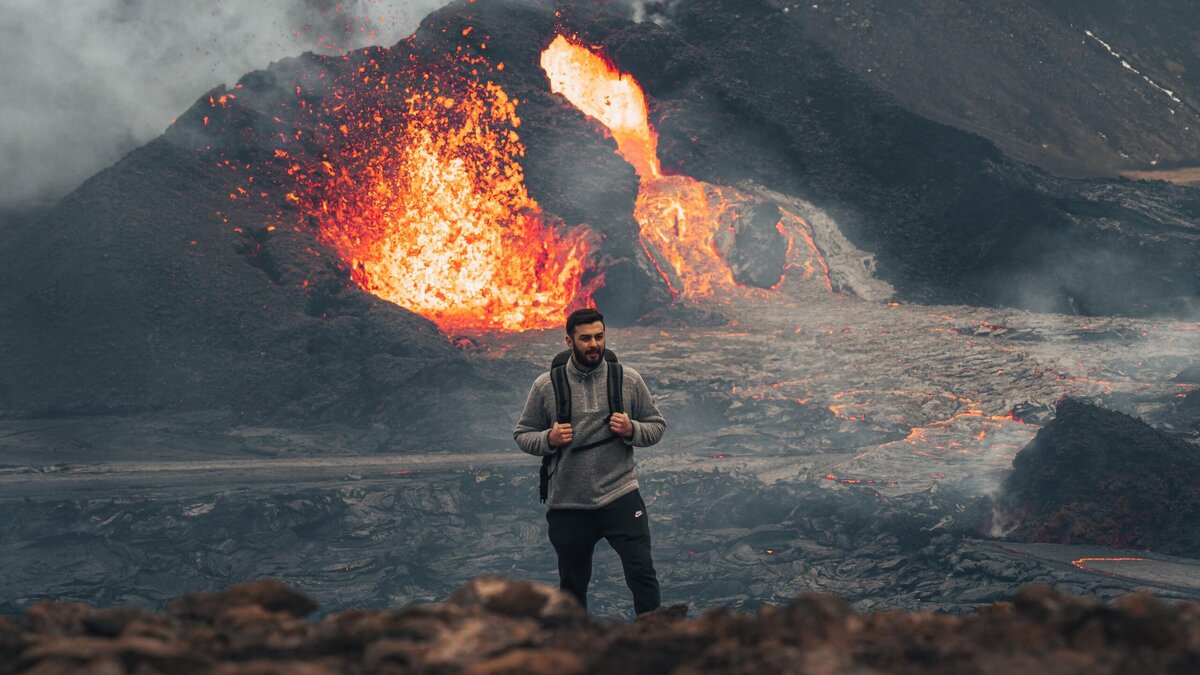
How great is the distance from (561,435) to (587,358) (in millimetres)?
378

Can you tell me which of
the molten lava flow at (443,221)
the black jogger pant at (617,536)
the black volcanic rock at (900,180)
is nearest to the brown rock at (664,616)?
the black jogger pant at (617,536)

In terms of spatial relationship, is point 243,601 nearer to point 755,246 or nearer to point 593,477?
point 593,477

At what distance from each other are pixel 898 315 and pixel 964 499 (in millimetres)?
11322

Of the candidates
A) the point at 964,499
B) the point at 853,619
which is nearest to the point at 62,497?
the point at 964,499

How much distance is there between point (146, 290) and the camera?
816 inches

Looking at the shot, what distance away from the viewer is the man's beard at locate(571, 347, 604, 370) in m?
4.97

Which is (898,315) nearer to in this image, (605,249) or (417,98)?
(605,249)

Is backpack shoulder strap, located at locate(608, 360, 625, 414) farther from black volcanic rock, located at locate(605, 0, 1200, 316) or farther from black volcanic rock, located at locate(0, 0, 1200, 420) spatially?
black volcanic rock, located at locate(605, 0, 1200, 316)

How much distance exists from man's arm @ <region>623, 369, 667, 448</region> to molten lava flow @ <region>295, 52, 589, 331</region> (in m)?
18.6

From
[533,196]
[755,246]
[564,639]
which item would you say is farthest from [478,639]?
[755,246]

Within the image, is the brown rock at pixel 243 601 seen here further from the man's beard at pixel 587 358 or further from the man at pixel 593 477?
the man's beard at pixel 587 358

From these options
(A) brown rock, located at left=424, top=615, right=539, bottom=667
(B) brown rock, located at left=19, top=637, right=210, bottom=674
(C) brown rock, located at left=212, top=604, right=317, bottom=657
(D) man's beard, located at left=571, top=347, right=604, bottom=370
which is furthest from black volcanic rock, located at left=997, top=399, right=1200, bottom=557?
(B) brown rock, located at left=19, top=637, right=210, bottom=674

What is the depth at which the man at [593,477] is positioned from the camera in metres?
5.02

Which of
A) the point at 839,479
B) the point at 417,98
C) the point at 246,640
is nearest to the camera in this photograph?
the point at 246,640
